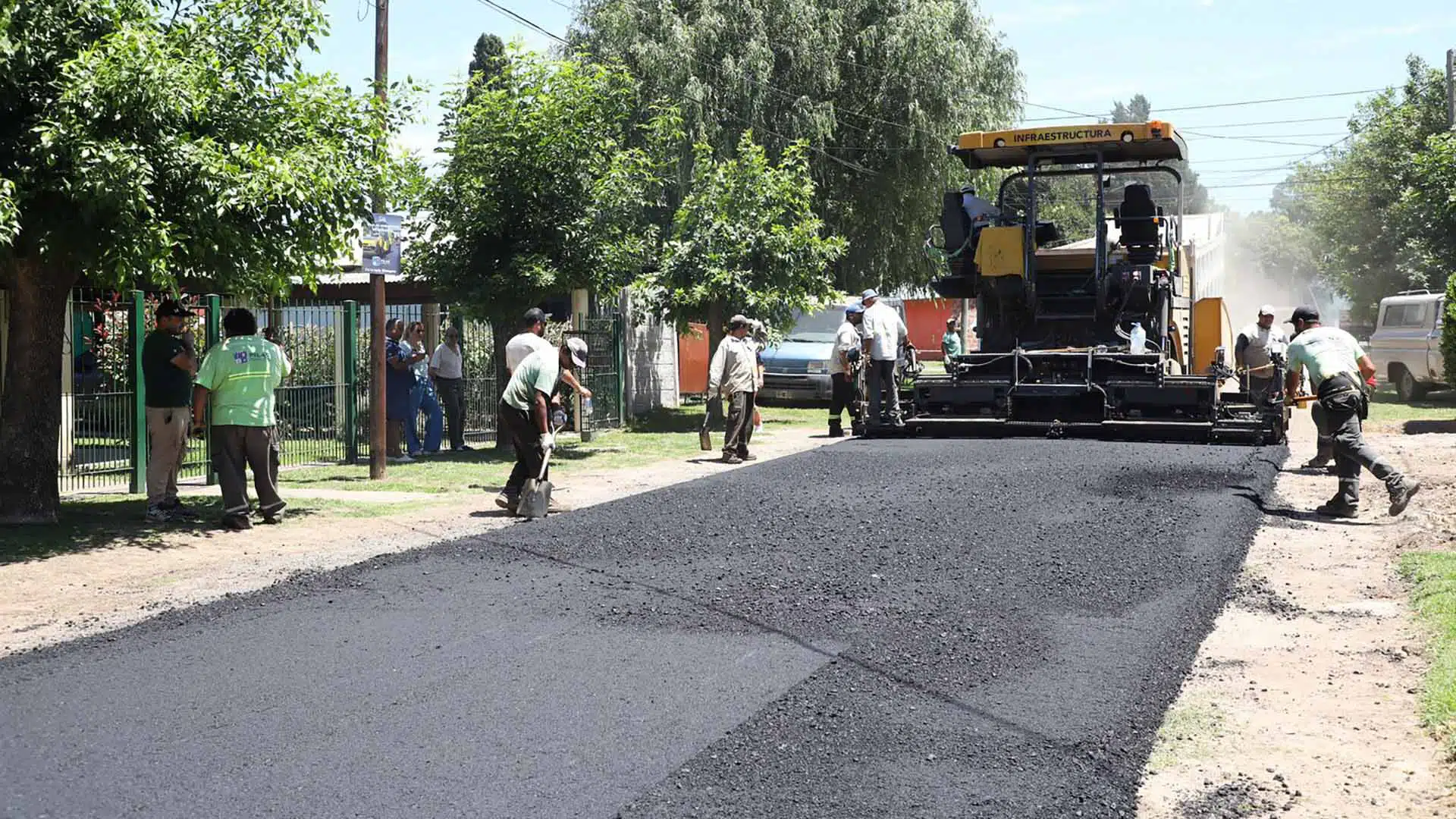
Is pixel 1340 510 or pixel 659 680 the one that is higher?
pixel 1340 510

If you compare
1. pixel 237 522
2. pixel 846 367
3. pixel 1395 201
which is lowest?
pixel 237 522

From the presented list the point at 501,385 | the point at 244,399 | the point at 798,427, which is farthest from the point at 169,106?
the point at 798,427

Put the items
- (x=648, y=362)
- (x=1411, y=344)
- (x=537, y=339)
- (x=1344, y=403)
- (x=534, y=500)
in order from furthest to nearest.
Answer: (x=1411, y=344)
(x=648, y=362)
(x=537, y=339)
(x=534, y=500)
(x=1344, y=403)

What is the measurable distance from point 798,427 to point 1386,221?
1178 inches

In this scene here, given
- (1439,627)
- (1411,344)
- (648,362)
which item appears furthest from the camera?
(1411,344)

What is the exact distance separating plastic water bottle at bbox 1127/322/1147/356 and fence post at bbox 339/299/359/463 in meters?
8.65

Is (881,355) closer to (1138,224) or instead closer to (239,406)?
(1138,224)

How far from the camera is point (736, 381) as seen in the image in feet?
52.7

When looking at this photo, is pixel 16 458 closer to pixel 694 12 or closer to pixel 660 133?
pixel 660 133

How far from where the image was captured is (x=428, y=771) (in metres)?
4.85

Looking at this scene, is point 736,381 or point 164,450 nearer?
point 164,450

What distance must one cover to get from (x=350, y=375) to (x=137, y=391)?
129 inches

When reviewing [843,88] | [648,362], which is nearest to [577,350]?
[648,362]

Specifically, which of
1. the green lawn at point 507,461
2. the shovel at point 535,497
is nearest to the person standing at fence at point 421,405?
the green lawn at point 507,461
